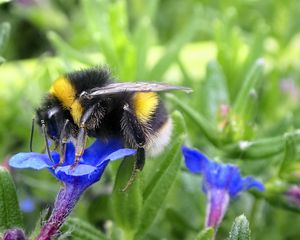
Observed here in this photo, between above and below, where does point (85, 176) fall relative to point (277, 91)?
above

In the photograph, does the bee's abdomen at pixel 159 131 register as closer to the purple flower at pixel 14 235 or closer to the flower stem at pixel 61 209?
the flower stem at pixel 61 209


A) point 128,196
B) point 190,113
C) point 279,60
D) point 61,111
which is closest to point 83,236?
point 128,196

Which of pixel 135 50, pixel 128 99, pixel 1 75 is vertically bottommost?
pixel 1 75

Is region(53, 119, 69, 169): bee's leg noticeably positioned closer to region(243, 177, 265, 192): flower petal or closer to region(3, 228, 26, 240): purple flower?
region(3, 228, 26, 240): purple flower

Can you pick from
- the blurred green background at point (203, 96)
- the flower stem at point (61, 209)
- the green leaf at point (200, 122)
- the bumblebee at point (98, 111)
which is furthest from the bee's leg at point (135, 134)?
the green leaf at point (200, 122)

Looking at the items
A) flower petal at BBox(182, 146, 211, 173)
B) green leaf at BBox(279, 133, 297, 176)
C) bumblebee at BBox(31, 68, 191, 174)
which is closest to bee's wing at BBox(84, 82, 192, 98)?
bumblebee at BBox(31, 68, 191, 174)

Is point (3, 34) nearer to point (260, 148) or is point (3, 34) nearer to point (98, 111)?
point (98, 111)

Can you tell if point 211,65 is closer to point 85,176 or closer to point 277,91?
point 277,91
